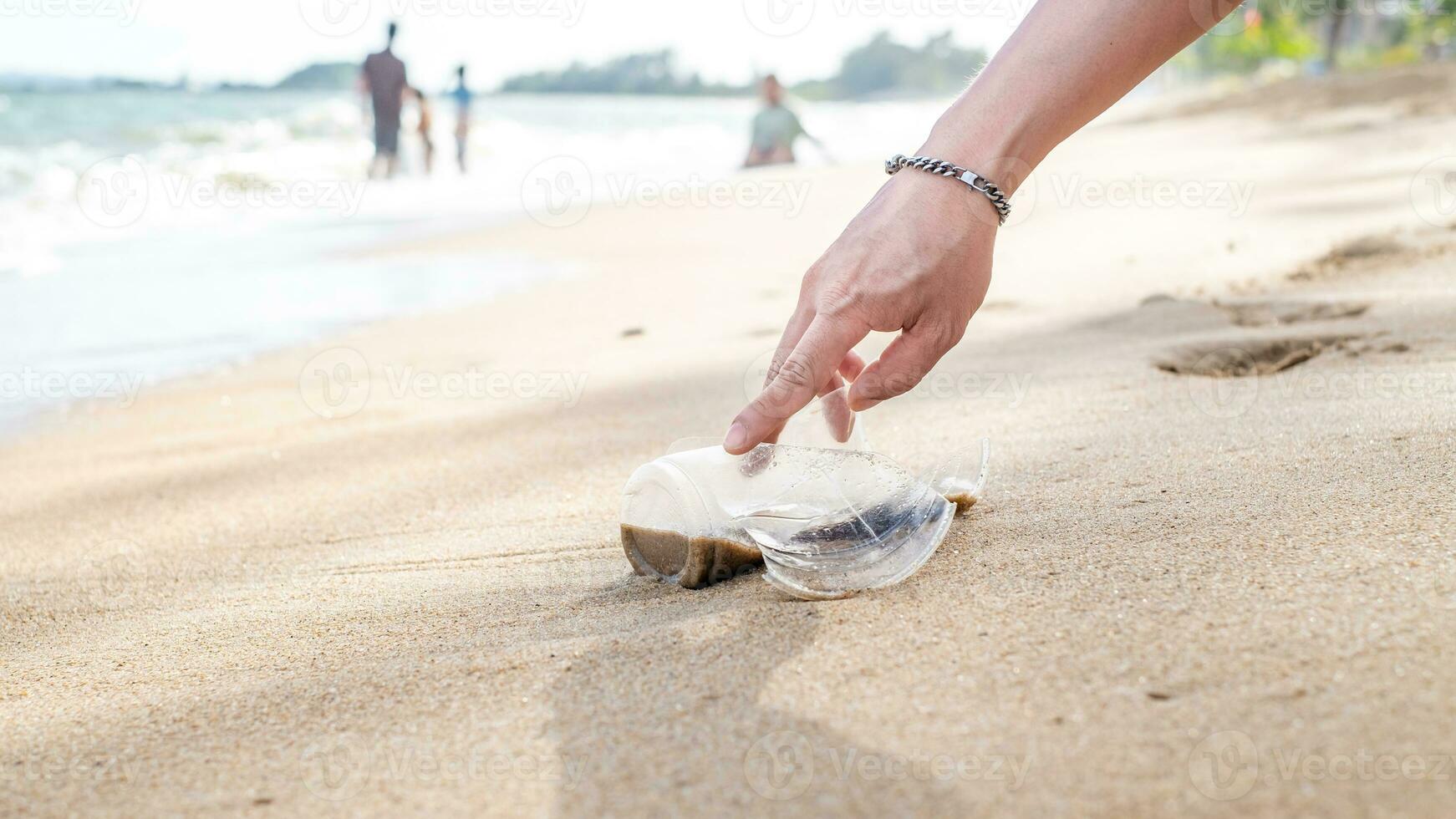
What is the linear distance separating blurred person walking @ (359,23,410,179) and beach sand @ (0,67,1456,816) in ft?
27.4

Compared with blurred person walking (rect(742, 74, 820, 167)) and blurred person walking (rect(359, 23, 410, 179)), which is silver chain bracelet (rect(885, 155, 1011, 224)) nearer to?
blurred person walking (rect(742, 74, 820, 167))

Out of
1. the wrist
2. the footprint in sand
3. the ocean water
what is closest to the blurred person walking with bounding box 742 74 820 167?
the ocean water

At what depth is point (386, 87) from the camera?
11.4 meters

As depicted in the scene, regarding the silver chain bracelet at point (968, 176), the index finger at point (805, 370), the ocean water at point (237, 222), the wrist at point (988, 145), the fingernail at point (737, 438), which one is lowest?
the ocean water at point (237, 222)

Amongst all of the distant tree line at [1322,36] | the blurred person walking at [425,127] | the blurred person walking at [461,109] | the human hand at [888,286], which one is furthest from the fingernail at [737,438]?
the distant tree line at [1322,36]

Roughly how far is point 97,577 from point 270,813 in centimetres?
131

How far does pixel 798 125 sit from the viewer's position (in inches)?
456

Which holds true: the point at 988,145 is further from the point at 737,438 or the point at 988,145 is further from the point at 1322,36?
the point at 1322,36

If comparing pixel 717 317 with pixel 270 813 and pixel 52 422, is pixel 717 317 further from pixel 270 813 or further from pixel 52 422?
pixel 270 813

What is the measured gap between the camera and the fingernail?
1441mm

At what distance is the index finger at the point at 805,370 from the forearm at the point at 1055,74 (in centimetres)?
27

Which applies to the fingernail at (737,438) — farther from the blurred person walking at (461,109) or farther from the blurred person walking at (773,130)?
the blurred person walking at (461,109)

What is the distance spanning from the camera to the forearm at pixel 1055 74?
134cm

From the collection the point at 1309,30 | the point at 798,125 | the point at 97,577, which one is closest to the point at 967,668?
the point at 97,577
